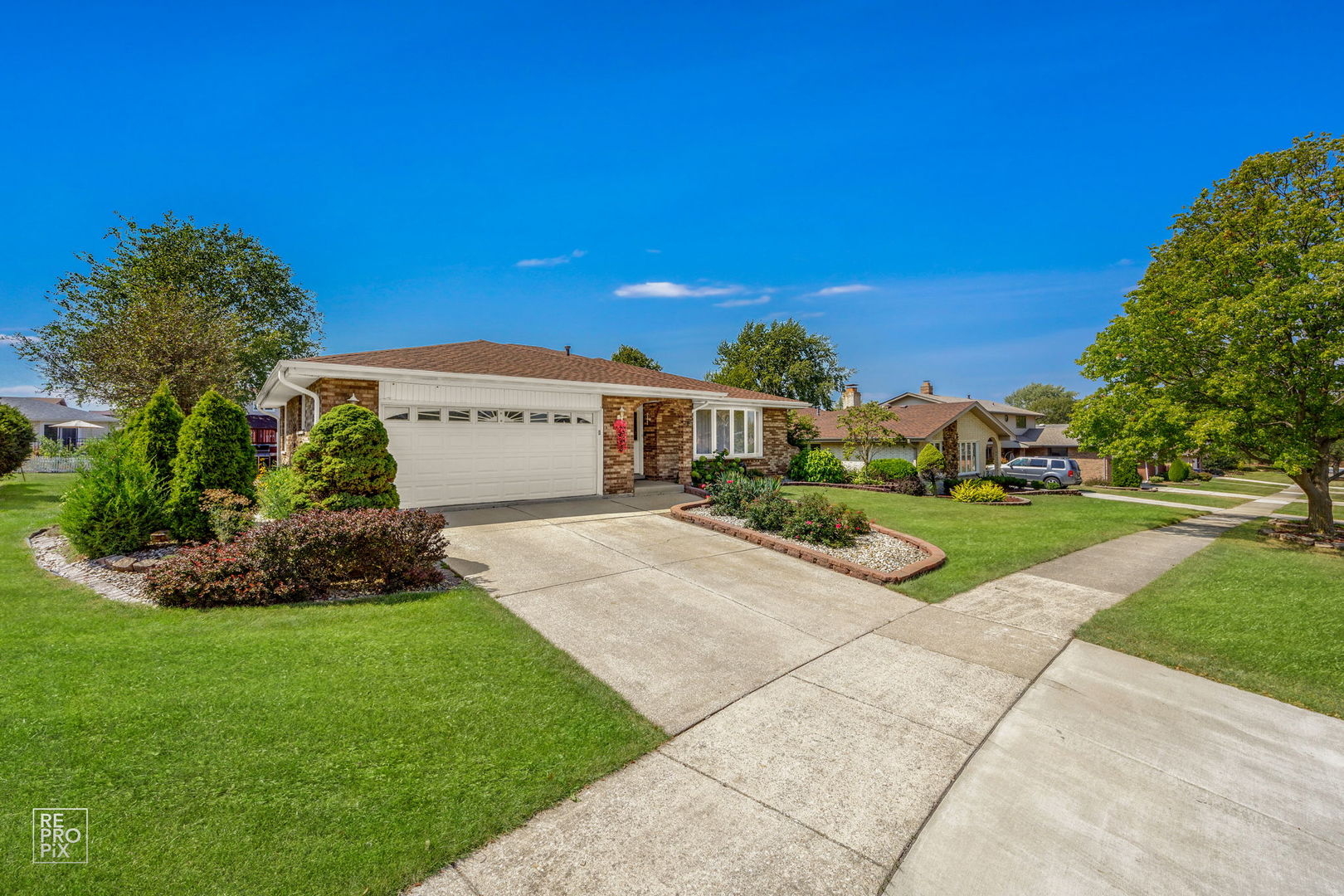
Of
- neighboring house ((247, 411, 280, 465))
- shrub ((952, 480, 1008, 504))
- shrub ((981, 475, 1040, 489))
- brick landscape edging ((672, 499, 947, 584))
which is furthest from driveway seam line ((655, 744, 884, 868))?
neighboring house ((247, 411, 280, 465))

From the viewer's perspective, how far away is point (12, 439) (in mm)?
14070

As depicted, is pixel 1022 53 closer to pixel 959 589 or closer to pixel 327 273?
pixel 959 589

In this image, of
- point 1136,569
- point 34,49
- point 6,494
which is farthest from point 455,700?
point 6,494

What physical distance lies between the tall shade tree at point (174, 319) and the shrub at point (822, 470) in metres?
20.7

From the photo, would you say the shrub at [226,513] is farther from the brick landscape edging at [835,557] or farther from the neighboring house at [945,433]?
the neighboring house at [945,433]

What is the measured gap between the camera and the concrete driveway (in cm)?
467

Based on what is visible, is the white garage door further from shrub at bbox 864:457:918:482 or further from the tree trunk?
the tree trunk

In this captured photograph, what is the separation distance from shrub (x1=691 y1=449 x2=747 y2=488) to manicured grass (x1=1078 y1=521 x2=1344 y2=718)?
9.64m

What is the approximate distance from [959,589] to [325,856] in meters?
7.41

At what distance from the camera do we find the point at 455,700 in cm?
394

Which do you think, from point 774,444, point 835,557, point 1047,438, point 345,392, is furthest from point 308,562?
point 1047,438

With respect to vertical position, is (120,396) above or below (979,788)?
above

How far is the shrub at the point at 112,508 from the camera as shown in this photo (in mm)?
7344

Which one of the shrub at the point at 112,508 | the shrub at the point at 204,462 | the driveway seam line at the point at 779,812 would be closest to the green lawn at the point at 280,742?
the driveway seam line at the point at 779,812
